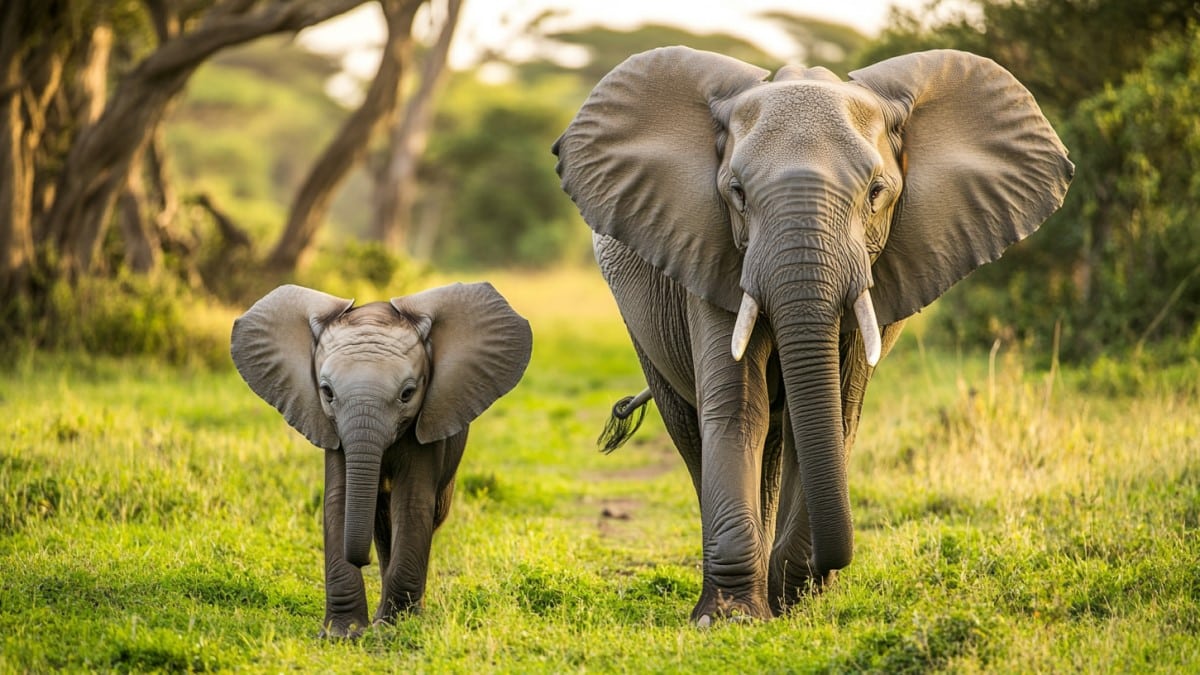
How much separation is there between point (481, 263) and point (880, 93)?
93.2 feet

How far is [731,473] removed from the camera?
5.52 meters

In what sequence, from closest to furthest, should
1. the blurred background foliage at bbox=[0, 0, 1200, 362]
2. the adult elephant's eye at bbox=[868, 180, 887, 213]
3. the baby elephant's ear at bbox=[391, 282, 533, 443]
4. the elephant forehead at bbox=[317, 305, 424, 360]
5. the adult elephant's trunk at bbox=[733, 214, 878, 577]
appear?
1. the adult elephant's trunk at bbox=[733, 214, 878, 577]
2. the adult elephant's eye at bbox=[868, 180, 887, 213]
3. the elephant forehead at bbox=[317, 305, 424, 360]
4. the baby elephant's ear at bbox=[391, 282, 533, 443]
5. the blurred background foliage at bbox=[0, 0, 1200, 362]

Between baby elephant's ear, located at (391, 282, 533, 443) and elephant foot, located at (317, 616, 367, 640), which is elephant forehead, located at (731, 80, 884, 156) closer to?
baby elephant's ear, located at (391, 282, 533, 443)

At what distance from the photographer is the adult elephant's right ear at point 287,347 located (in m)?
5.98

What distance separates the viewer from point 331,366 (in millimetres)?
5695

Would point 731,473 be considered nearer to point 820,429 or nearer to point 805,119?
point 820,429

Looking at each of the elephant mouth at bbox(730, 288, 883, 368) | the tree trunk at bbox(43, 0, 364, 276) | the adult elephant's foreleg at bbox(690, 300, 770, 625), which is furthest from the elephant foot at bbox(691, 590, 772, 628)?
the tree trunk at bbox(43, 0, 364, 276)

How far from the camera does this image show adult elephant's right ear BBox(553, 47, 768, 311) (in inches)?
217

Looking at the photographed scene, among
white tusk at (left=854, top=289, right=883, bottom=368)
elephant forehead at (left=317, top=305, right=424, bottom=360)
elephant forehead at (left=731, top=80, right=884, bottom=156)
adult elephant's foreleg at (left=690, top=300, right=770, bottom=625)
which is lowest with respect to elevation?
adult elephant's foreleg at (left=690, top=300, right=770, bottom=625)

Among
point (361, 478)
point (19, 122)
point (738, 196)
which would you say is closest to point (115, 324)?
point (19, 122)

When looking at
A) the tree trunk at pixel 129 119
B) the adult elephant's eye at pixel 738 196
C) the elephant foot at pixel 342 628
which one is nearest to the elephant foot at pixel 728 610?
the elephant foot at pixel 342 628

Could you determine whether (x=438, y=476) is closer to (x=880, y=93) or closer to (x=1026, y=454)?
(x=880, y=93)

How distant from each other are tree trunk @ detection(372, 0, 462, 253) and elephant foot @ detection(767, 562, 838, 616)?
16.7 meters

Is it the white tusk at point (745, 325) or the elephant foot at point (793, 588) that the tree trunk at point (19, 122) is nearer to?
the elephant foot at point (793, 588)
